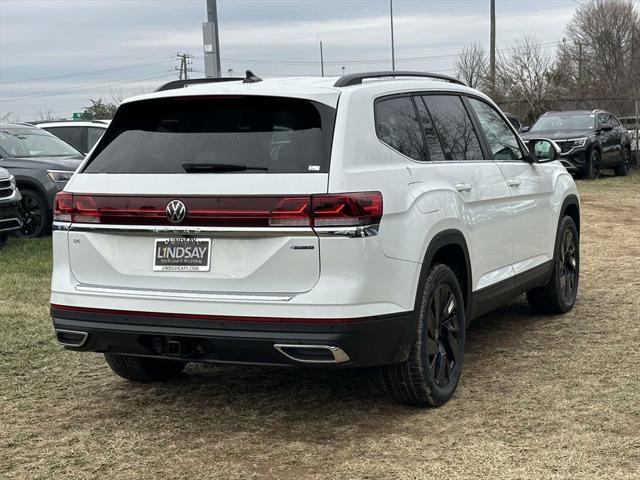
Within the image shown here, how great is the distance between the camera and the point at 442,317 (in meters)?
4.91

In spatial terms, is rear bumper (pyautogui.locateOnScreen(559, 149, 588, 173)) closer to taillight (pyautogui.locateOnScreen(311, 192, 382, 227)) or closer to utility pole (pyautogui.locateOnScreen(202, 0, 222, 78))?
utility pole (pyautogui.locateOnScreen(202, 0, 222, 78))

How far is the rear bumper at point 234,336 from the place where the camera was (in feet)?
13.3

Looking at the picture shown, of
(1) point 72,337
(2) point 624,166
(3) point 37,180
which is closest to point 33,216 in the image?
(3) point 37,180

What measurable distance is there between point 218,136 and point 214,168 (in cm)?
21

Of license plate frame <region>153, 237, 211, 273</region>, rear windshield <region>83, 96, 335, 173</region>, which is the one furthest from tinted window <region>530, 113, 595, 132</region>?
license plate frame <region>153, 237, 211, 273</region>

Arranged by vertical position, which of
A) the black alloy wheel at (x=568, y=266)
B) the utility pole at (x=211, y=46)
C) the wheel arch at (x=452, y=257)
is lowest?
the black alloy wheel at (x=568, y=266)

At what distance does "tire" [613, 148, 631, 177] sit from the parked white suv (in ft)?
61.0

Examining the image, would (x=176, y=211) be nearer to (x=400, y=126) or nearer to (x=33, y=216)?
(x=400, y=126)

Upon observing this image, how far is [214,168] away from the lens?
14.0ft

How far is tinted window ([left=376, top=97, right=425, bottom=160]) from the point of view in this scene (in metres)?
4.63

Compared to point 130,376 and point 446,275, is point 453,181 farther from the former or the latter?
point 130,376

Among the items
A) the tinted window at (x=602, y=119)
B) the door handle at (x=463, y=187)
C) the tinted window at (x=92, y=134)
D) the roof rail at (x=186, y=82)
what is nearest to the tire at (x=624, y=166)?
the tinted window at (x=602, y=119)

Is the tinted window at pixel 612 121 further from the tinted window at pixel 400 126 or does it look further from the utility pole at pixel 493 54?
the tinted window at pixel 400 126

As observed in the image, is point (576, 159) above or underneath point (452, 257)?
underneath
